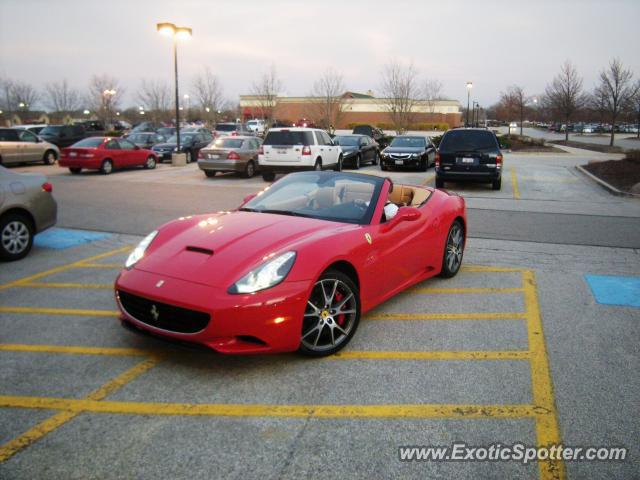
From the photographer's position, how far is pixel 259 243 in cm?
413

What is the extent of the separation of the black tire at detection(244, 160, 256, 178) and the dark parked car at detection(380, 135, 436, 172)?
5.15 m

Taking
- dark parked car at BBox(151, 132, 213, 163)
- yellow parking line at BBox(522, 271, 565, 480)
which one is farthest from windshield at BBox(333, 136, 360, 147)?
yellow parking line at BBox(522, 271, 565, 480)

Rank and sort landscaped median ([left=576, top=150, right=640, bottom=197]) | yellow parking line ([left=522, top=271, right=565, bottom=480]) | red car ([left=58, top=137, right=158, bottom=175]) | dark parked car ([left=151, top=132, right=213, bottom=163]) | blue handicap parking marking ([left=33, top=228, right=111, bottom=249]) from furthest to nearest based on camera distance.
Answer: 1. dark parked car ([left=151, top=132, right=213, bottom=163])
2. red car ([left=58, top=137, right=158, bottom=175])
3. landscaped median ([left=576, top=150, right=640, bottom=197])
4. blue handicap parking marking ([left=33, top=228, right=111, bottom=249])
5. yellow parking line ([left=522, top=271, right=565, bottom=480])

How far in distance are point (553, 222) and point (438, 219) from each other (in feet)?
18.6

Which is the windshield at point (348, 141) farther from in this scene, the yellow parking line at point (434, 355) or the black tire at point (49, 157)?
the yellow parking line at point (434, 355)

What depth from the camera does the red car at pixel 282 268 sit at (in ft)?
12.0

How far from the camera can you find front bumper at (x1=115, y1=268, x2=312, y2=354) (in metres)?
3.59

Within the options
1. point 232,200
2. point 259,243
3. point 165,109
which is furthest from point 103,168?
point 165,109

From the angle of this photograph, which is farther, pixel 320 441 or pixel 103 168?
pixel 103 168

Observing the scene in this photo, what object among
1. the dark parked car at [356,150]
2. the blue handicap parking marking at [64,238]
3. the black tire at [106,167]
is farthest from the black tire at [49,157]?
the blue handicap parking marking at [64,238]

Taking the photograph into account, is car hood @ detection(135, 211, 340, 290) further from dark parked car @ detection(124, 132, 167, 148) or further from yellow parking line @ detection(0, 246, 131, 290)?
dark parked car @ detection(124, 132, 167, 148)

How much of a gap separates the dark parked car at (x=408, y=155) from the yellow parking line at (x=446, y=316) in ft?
52.5

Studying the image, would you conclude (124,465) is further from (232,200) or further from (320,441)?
(232,200)

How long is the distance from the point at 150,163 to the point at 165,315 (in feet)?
68.1
